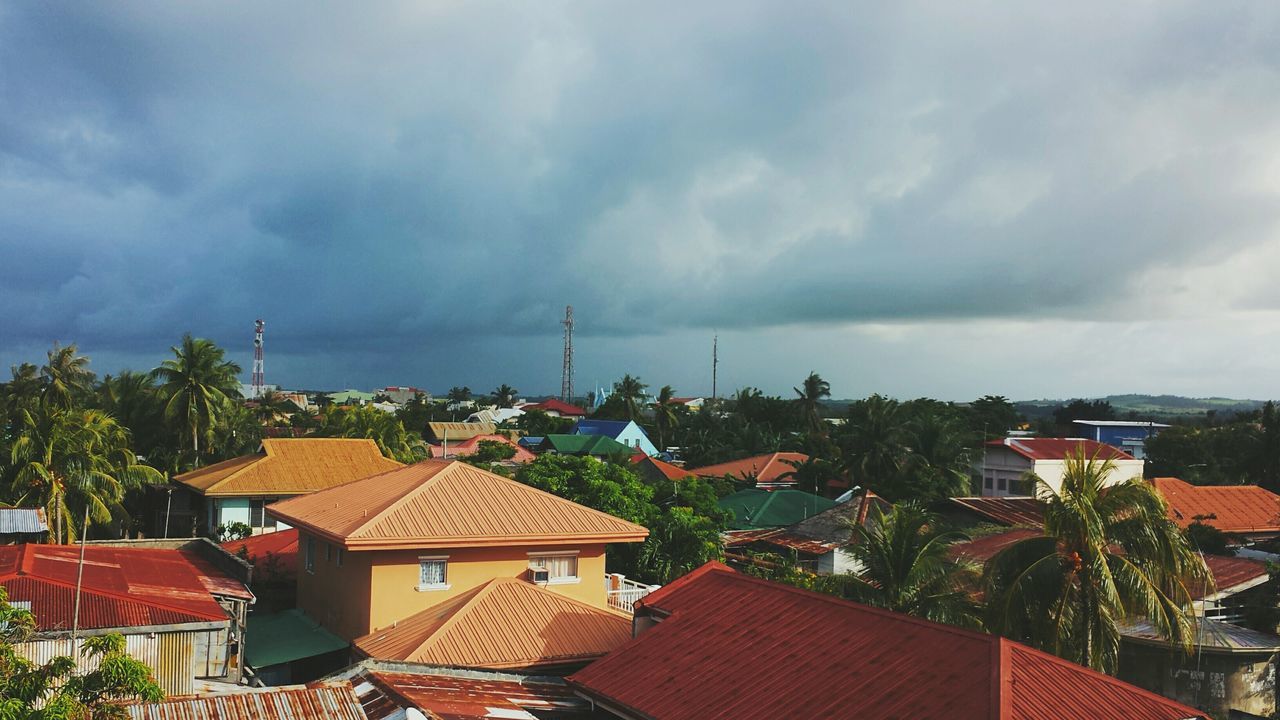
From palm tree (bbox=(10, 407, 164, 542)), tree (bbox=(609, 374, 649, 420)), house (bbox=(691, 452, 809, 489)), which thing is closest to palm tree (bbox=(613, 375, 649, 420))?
tree (bbox=(609, 374, 649, 420))

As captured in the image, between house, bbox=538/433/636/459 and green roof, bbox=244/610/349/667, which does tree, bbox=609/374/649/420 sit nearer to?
house, bbox=538/433/636/459

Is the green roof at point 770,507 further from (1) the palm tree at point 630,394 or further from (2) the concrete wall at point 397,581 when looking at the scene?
(1) the palm tree at point 630,394

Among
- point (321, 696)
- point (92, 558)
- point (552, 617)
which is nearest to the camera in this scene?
point (321, 696)

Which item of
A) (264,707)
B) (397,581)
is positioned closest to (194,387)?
(397,581)

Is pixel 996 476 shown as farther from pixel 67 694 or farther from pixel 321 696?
pixel 67 694

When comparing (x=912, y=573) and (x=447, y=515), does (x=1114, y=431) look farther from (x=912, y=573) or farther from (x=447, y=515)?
(x=447, y=515)

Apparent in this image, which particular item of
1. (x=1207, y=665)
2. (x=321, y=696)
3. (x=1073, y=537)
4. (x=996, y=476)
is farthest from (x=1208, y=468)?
(x=321, y=696)
